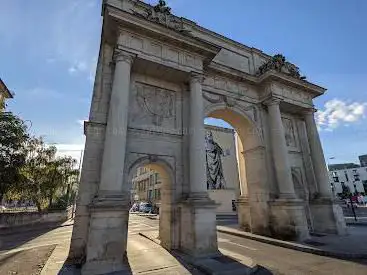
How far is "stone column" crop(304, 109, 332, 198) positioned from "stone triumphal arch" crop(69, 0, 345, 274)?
0.22ft

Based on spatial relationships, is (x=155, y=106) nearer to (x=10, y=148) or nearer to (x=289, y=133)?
(x=289, y=133)

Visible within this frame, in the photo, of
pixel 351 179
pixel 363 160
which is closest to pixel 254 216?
pixel 351 179

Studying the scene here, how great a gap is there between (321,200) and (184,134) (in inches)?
386

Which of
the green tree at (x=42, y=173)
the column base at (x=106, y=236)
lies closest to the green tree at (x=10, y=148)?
the green tree at (x=42, y=173)

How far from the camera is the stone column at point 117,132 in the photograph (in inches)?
325

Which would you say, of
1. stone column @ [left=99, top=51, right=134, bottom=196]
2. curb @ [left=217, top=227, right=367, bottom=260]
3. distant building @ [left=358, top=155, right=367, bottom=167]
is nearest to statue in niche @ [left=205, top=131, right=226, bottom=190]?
curb @ [left=217, top=227, right=367, bottom=260]

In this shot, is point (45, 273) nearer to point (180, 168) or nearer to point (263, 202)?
point (180, 168)

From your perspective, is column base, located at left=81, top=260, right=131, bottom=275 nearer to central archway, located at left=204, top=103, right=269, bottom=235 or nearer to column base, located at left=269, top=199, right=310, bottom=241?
column base, located at left=269, top=199, right=310, bottom=241

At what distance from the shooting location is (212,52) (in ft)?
39.6

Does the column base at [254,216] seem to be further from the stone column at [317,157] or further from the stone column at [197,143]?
the stone column at [197,143]

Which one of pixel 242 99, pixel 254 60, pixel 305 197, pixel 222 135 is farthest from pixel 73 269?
pixel 222 135

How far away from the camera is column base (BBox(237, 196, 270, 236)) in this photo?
511 inches

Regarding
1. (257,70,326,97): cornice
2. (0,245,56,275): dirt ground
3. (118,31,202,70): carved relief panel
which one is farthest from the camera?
(257,70,326,97): cornice

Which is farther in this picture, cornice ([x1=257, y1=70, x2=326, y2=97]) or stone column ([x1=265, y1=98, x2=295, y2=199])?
cornice ([x1=257, y1=70, x2=326, y2=97])
